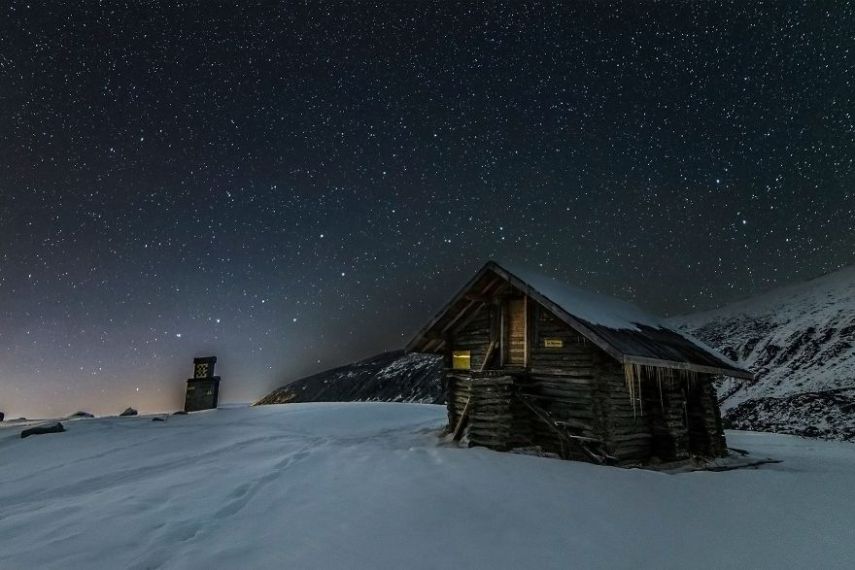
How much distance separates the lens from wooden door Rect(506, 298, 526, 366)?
1339cm

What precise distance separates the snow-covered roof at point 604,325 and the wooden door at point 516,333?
47.5 inches

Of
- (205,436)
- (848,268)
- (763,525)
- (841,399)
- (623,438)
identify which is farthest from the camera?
(848,268)

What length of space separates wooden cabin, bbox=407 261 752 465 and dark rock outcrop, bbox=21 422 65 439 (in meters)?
12.6

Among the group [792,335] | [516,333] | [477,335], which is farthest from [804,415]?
[477,335]

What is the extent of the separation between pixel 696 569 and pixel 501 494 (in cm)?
294

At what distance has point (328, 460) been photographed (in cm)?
944

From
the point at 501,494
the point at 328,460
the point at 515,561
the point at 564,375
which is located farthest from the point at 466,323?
the point at 515,561

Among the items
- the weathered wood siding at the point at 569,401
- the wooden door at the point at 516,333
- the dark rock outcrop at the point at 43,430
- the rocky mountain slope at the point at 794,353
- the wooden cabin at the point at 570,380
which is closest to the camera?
the wooden cabin at the point at 570,380

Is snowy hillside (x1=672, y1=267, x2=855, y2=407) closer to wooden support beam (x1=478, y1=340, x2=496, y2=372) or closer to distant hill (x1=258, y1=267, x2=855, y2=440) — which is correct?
distant hill (x1=258, y1=267, x2=855, y2=440)

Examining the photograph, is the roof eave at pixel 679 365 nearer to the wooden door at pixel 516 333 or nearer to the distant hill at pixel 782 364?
the wooden door at pixel 516 333

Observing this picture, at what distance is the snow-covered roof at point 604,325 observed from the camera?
10840mm

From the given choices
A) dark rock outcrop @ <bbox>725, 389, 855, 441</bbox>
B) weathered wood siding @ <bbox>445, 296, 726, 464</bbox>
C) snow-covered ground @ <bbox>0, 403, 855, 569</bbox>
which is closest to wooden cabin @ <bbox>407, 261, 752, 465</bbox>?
weathered wood siding @ <bbox>445, 296, 726, 464</bbox>

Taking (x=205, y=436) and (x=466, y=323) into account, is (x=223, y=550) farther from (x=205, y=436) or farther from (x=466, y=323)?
(x=466, y=323)

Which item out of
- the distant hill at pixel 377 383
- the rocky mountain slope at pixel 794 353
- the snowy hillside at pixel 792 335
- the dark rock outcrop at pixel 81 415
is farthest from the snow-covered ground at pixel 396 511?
the distant hill at pixel 377 383
